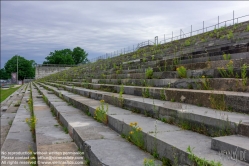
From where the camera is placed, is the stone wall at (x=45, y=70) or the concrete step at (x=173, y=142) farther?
the stone wall at (x=45, y=70)

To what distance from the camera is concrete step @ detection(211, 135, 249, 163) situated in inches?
66.6

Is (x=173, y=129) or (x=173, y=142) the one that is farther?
(x=173, y=129)

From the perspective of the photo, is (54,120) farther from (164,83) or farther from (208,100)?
(208,100)

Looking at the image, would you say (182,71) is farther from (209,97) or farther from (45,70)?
(45,70)

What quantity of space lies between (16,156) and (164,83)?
3.10m

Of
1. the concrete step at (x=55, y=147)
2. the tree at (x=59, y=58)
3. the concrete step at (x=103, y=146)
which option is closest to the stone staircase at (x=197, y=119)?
the concrete step at (x=103, y=146)

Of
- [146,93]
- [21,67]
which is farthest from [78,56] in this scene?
[146,93]

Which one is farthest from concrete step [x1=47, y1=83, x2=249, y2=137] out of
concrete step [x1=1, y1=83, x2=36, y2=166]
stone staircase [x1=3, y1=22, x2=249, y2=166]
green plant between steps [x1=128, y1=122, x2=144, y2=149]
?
concrete step [x1=1, y1=83, x2=36, y2=166]

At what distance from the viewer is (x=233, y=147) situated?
1779mm

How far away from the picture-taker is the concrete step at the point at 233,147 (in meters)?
1.69

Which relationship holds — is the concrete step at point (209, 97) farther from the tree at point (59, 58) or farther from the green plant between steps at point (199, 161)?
the tree at point (59, 58)

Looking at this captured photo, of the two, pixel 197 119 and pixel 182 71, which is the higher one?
pixel 182 71

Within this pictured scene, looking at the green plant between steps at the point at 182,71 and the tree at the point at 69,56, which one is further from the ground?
the tree at the point at 69,56

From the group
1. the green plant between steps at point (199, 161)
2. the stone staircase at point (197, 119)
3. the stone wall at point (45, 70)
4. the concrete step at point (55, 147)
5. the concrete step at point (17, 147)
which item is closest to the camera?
the green plant between steps at point (199, 161)
